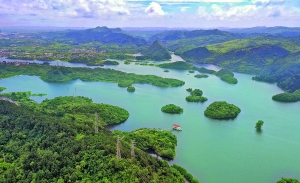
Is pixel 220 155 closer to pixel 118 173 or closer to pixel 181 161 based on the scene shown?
pixel 181 161

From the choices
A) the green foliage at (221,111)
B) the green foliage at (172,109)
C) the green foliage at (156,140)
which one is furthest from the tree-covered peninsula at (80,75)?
the green foliage at (156,140)

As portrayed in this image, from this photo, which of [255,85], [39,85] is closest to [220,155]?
[255,85]

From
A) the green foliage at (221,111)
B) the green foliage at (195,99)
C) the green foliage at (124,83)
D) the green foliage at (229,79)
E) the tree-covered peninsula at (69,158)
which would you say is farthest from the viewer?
the green foliage at (229,79)

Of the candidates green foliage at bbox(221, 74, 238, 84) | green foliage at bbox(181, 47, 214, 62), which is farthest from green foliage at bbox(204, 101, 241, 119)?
green foliage at bbox(181, 47, 214, 62)

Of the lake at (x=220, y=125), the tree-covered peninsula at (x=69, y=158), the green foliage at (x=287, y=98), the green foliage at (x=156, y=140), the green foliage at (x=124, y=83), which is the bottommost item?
the lake at (x=220, y=125)

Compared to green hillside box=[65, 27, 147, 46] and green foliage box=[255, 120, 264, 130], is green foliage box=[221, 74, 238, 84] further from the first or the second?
green hillside box=[65, 27, 147, 46]

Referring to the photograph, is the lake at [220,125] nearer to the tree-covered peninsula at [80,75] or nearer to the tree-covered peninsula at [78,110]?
the tree-covered peninsula at [78,110]
